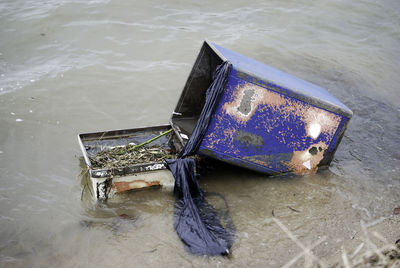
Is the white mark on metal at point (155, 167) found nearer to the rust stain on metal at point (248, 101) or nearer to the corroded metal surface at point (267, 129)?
the corroded metal surface at point (267, 129)

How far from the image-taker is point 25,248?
3.47 meters

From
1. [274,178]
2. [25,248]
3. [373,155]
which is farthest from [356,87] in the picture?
[25,248]

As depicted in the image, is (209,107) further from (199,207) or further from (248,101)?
(199,207)

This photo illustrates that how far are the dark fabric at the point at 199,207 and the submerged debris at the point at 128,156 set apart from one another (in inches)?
16.3

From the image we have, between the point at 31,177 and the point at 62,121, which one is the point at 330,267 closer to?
the point at 31,177

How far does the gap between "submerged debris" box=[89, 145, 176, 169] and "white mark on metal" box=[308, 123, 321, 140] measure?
63.6 inches

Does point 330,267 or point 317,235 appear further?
point 317,235

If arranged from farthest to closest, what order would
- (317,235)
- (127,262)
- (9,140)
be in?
1. (9,140)
2. (317,235)
3. (127,262)

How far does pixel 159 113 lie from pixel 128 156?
70.4 inches

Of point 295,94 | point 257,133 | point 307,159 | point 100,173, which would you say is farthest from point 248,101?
point 100,173

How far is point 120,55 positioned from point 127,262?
5.05 meters

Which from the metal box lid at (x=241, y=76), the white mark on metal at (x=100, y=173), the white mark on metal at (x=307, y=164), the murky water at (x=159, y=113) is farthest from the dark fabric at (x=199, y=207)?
the white mark on metal at (x=307, y=164)

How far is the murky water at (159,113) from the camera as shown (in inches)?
143

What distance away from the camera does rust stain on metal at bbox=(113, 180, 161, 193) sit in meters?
3.99
